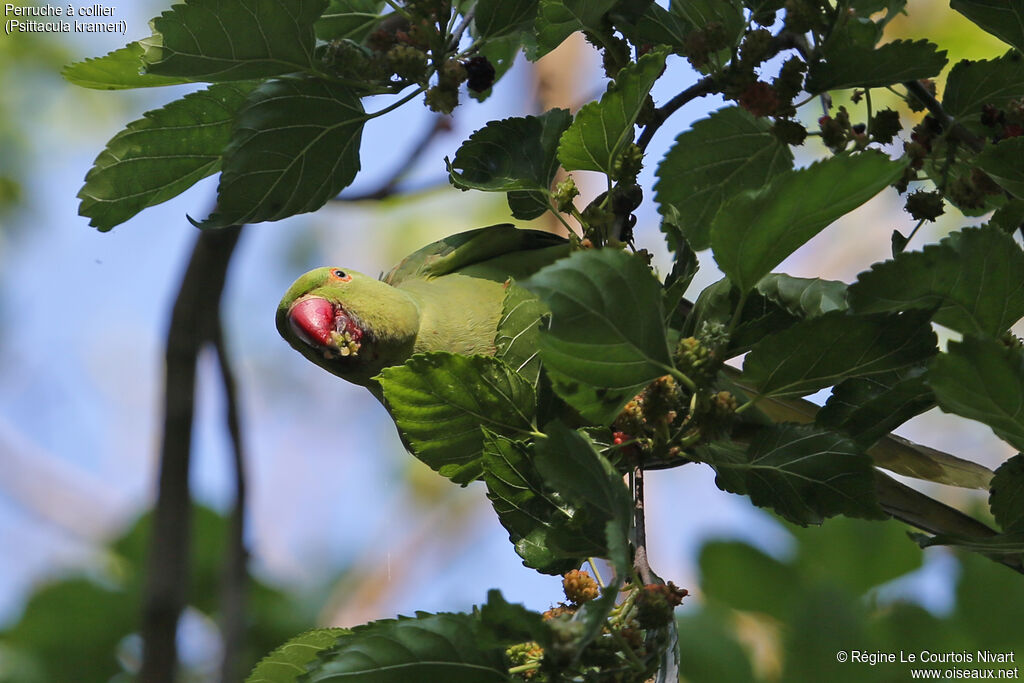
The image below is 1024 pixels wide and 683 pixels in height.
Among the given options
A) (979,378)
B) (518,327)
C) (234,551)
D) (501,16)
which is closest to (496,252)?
(518,327)

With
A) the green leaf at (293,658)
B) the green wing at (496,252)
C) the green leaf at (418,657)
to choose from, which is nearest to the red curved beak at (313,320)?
the green wing at (496,252)

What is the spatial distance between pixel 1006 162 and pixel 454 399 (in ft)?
2.37

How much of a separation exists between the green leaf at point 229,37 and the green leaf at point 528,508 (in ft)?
1.91

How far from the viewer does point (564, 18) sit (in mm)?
1274

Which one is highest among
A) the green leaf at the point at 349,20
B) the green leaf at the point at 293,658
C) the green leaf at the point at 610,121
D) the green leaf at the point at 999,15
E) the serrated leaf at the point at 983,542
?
the green leaf at the point at 349,20

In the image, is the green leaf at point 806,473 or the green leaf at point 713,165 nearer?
the green leaf at point 806,473

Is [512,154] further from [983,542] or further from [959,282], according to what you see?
[983,542]

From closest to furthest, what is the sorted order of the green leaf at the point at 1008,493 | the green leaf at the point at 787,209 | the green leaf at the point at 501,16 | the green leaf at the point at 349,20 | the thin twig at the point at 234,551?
the green leaf at the point at 787,209, the green leaf at the point at 1008,493, the green leaf at the point at 501,16, the green leaf at the point at 349,20, the thin twig at the point at 234,551

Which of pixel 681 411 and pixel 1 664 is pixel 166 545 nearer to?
pixel 1 664

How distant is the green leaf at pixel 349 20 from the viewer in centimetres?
149

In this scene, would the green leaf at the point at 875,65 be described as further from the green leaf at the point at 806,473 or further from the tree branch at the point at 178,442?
the tree branch at the point at 178,442

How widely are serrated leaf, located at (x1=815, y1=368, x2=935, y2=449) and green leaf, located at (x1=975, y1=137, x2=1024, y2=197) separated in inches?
10.6

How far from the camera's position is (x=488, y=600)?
0.94 m

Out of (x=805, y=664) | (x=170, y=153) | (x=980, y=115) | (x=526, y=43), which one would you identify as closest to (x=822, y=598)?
(x=805, y=664)
